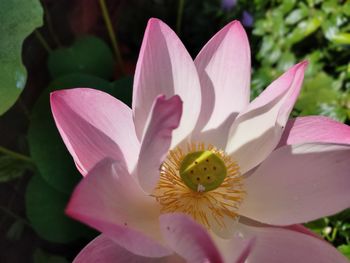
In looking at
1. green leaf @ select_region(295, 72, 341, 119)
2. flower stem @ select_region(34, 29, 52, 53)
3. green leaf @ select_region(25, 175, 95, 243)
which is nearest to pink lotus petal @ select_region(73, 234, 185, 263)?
green leaf @ select_region(25, 175, 95, 243)

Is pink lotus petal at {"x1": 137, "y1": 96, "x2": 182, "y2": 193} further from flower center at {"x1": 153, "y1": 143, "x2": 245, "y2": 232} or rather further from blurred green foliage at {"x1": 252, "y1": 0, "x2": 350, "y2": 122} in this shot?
blurred green foliage at {"x1": 252, "y1": 0, "x2": 350, "y2": 122}

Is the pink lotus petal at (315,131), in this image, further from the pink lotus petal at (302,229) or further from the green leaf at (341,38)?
the green leaf at (341,38)

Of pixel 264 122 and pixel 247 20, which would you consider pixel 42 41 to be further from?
pixel 264 122

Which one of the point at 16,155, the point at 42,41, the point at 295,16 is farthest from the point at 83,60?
the point at 295,16

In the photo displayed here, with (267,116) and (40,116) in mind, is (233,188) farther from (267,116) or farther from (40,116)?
(40,116)

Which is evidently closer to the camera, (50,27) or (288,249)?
(288,249)

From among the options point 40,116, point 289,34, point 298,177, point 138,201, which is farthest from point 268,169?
point 289,34
